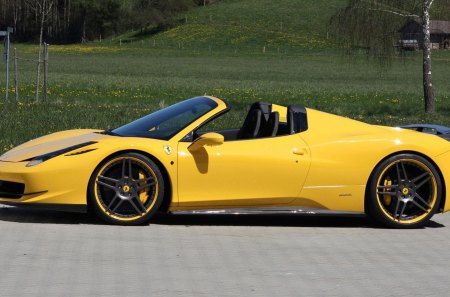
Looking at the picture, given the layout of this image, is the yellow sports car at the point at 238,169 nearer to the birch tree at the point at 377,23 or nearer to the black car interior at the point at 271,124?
the black car interior at the point at 271,124

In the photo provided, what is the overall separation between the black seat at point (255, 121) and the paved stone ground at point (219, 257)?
2.54 feet

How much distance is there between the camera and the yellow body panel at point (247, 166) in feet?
26.0

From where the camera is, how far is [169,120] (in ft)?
28.2

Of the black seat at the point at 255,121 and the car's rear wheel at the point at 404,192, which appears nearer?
the car's rear wheel at the point at 404,192

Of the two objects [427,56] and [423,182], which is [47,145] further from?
[427,56]

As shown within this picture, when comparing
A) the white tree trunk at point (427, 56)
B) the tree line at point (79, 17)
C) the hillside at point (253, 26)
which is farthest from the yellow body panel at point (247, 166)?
the tree line at point (79, 17)

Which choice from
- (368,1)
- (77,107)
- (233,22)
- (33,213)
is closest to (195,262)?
(33,213)

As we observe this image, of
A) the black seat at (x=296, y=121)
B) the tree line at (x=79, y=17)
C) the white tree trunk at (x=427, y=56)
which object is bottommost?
the tree line at (x=79, y=17)

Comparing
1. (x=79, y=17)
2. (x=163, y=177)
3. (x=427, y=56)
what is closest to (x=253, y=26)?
(x=79, y=17)

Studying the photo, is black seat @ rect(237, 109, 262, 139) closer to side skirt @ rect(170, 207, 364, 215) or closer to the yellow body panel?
the yellow body panel

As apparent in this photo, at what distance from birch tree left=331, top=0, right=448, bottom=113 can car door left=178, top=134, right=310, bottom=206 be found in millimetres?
18389

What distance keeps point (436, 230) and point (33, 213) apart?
358 cm

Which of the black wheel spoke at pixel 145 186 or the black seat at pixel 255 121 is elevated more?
the black seat at pixel 255 121

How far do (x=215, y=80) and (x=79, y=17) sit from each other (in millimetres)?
72358
